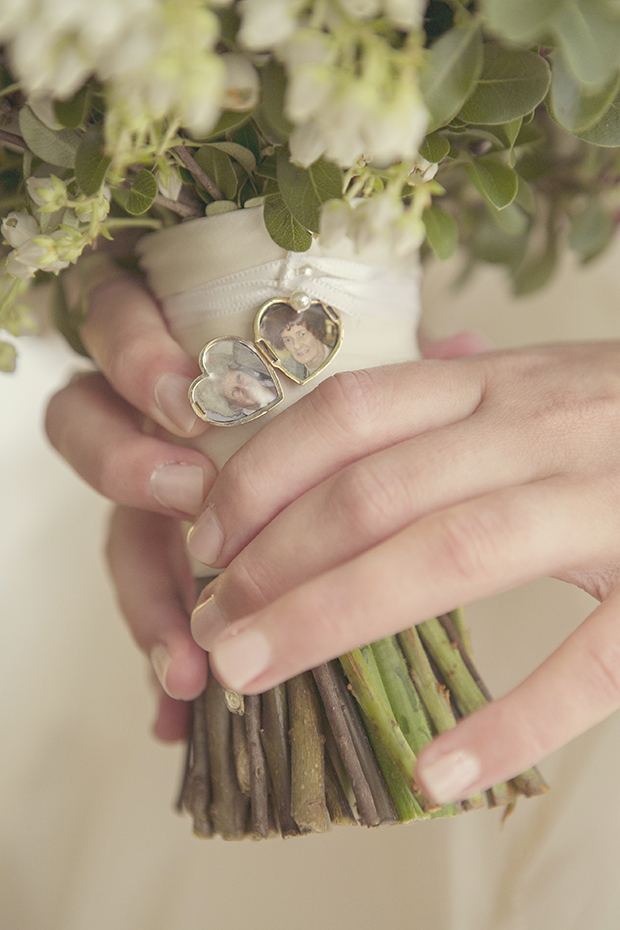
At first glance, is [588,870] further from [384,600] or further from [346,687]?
[384,600]

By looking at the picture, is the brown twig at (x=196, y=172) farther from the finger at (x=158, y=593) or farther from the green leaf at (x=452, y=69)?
the finger at (x=158, y=593)

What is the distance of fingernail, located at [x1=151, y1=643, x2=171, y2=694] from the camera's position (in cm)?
74

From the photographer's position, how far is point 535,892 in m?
0.80

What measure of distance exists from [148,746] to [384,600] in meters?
0.91

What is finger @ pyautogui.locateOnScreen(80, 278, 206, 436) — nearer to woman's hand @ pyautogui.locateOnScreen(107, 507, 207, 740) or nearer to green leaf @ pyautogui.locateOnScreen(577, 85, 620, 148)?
woman's hand @ pyautogui.locateOnScreen(107, 507, 207, 740)

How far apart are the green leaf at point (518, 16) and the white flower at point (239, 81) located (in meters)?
0.14

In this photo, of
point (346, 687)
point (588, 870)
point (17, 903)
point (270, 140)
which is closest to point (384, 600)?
point (346, 687)

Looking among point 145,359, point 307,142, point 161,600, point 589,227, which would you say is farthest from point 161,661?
point 589,227

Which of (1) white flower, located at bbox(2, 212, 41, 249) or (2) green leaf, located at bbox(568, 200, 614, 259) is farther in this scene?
(2) green leaf, located at bbox(568, 200, 614, 259)

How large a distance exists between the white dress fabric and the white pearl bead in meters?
0.66

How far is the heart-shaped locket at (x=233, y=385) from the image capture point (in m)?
0.61

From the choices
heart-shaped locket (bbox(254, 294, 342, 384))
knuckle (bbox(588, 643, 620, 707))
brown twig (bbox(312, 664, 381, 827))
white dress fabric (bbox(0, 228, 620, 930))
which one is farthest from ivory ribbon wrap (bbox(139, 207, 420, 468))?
white dress fabric (bbox(0, 228, 620, 930))

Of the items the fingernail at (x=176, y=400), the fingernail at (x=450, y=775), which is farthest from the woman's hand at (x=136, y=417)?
the fingernail at (x=450, y=775)

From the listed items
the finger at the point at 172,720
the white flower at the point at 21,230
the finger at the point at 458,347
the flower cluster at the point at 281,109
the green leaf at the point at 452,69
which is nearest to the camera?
the flower cluster at the point at 281,109
